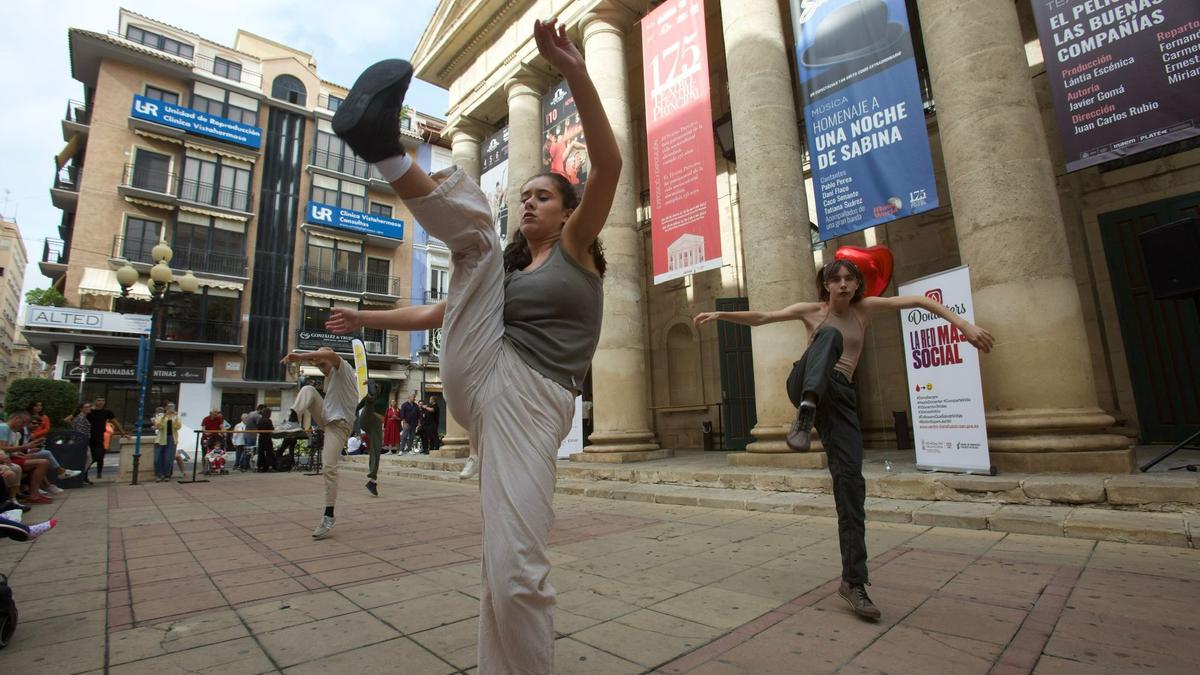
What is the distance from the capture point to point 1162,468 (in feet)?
18.5

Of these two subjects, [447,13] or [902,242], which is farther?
[447,13]

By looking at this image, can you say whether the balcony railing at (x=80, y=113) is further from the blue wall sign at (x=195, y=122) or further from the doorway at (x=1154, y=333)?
the doorway at (x=1154, y=333)

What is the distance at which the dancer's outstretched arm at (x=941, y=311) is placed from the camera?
296 cm

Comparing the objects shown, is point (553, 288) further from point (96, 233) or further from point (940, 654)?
point (96, 233)

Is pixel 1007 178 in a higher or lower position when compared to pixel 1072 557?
higher

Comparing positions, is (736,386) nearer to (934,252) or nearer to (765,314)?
(934,252)

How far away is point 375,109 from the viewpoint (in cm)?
124

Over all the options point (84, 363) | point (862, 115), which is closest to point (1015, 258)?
point (862, 115)

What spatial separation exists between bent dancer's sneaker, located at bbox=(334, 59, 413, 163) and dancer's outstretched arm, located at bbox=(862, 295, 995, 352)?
2.83 meters

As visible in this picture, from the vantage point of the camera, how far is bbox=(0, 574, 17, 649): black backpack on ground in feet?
8.29

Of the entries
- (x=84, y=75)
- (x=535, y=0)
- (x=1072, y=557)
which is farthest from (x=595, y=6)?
(x=84, y=75)

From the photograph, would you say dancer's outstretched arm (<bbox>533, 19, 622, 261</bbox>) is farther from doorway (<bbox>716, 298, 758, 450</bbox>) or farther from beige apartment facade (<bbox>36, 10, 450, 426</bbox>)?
beige apartment facade (<bbox>36, 10, 450, 426</bbox>)

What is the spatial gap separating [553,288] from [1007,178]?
21.0 ft

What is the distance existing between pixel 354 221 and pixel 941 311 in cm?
3403
